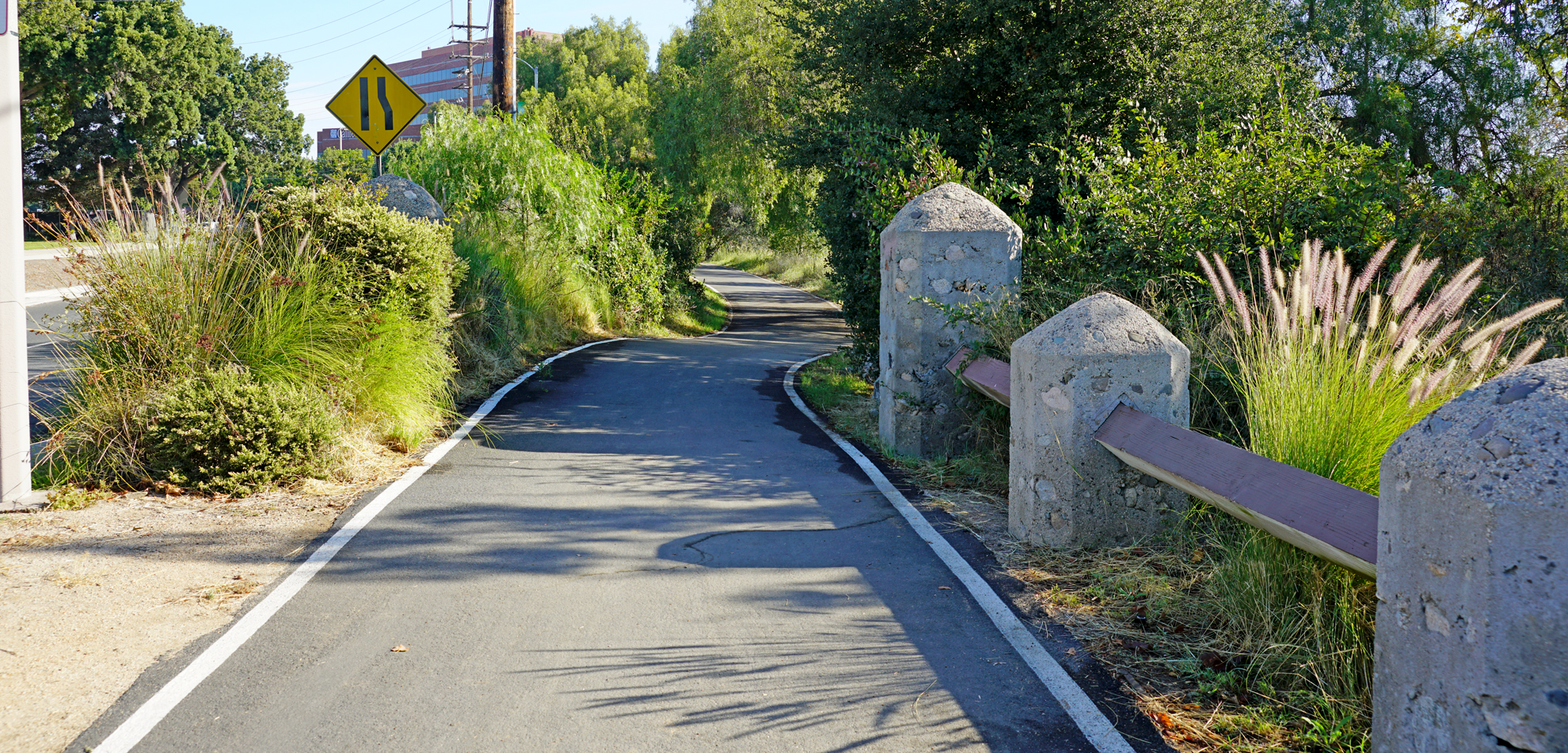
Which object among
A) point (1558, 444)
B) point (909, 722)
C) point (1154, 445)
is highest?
point (1558, 444)

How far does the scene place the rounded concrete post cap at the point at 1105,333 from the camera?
5.71 metres

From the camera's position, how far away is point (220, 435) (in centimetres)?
725

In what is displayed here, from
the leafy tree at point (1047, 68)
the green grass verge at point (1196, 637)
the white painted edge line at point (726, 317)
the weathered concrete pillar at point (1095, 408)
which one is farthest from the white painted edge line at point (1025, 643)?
the white painted edge line at point (726, 317)

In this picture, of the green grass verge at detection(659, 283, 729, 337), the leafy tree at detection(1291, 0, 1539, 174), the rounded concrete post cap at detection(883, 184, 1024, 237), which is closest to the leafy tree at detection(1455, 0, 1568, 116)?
the leafy tree at detection(1291, 0, 1539, 174)

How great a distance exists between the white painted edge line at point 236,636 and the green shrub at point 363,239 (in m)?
2.16

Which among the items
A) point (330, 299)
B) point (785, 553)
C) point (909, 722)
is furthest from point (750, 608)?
point (330, 299)

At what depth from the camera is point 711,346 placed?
2016 cm

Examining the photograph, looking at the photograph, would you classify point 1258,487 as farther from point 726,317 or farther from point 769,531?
point 726,317

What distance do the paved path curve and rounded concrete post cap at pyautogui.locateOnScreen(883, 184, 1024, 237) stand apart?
2.11 meters

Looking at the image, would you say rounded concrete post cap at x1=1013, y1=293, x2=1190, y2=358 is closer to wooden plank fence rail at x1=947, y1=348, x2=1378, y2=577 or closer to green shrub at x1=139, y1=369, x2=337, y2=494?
wooden plank fence rail at x1=947, y1=348, x2=1378, y2=577

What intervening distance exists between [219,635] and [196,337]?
373cm

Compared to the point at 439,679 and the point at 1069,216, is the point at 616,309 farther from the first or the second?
the point at 439,679

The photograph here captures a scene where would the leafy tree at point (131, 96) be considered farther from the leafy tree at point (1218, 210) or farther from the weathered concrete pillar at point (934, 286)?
the leafy tree at point (1218, 210)

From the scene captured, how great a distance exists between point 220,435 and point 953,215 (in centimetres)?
568
